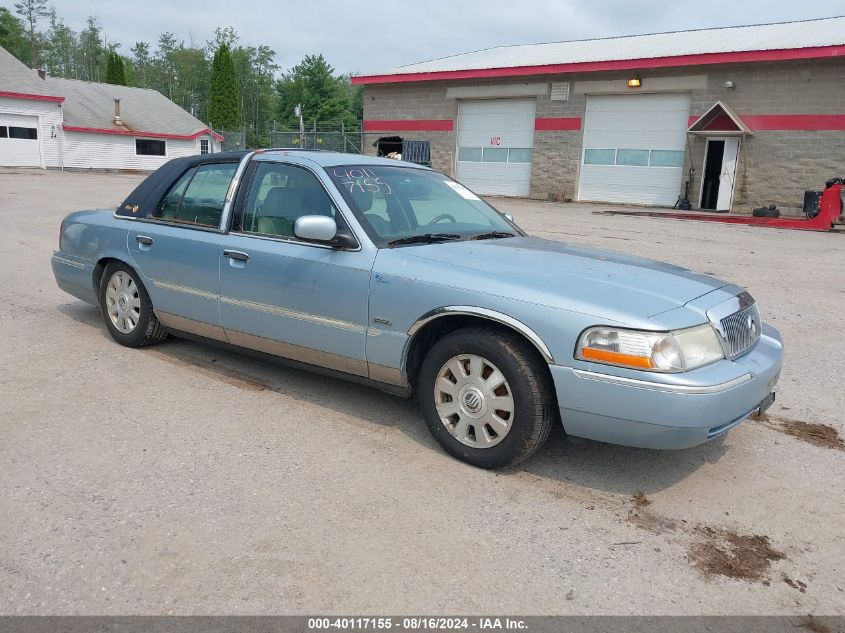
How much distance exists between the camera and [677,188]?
2406 centimetres

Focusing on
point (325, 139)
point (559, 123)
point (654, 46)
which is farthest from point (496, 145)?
point (325, 139)

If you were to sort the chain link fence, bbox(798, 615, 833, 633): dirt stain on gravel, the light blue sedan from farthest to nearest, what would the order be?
the chain link fence, the light blue sedan, bbox(798, 615, 833, 633): dirt stain on gravel

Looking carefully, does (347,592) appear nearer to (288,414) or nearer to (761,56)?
(288,414)

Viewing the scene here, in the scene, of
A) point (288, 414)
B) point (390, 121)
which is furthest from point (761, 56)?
point (288, 414)

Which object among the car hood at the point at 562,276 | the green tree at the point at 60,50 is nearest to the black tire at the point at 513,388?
the car hood at the point at 562,276

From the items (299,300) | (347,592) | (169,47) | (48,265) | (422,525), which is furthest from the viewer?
(169,47)

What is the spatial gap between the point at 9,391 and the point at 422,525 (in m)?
3.13

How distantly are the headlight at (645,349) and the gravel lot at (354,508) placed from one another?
68 centimetres

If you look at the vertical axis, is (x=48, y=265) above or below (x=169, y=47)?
below

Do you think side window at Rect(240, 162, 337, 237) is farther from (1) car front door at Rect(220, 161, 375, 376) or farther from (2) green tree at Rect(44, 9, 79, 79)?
(2) green tree at Rect(44, 9, 79, 79)

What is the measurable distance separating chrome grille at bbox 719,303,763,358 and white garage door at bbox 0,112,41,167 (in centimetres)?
4138

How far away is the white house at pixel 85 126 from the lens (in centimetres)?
3731

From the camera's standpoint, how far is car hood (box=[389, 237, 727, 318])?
335 centimetres

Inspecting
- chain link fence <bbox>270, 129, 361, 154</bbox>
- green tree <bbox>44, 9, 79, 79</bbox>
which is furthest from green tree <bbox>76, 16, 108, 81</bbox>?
chain link fence <bbox>270, 129, 361, 154</bbox>
